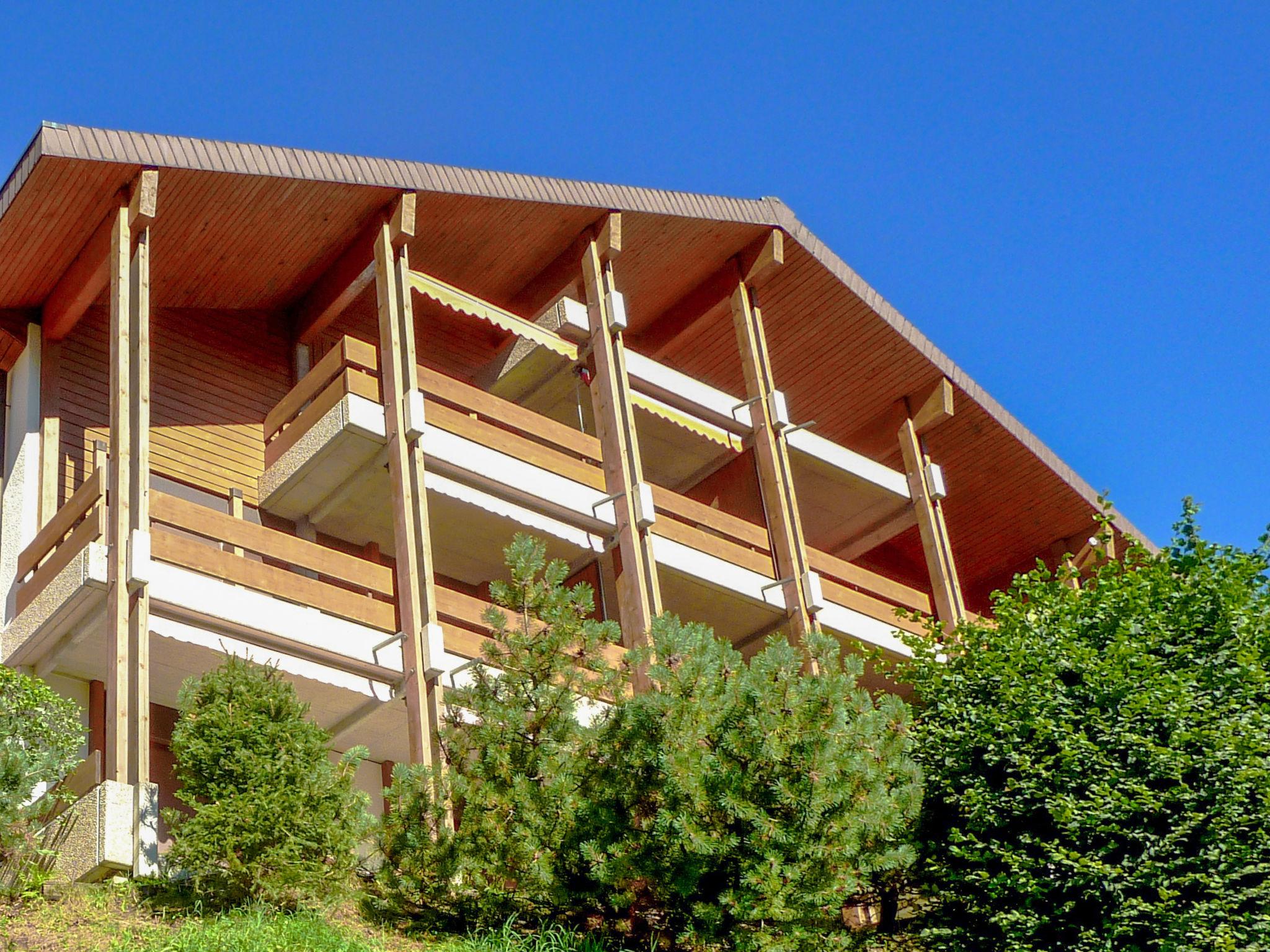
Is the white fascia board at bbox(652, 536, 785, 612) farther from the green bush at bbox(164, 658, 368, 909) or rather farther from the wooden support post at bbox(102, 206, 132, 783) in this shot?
the green bush at bbox(164, 658, 368, 909)

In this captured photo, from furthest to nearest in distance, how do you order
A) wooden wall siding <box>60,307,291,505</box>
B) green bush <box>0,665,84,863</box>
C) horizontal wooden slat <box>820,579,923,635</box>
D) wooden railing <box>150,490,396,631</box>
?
horizontal wooden slat <box>820,579,923,635</box> → wooden wall siding <box>60,307,291,505</box> → wooden railing <box>150,490,396,631</box> → green bush <box>0,665,84,863</box>

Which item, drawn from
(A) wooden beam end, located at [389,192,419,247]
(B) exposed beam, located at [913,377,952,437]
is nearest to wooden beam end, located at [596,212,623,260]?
(A) wooden beam end, located at [389,192,419,247]

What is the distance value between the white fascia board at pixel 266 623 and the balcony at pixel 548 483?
2348 millimetres

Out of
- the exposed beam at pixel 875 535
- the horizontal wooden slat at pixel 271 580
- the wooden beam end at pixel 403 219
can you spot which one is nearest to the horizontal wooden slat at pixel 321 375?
the wooden beam end at pixel 403 219

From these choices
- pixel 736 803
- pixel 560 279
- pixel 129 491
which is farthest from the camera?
pixel 560 279

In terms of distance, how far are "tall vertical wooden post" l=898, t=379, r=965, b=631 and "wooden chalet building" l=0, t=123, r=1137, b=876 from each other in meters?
0.07

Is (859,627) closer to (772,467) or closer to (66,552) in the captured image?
(772,467)

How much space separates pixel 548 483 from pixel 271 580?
4.19 meters

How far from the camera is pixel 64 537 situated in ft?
60.0

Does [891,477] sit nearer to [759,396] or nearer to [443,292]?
[759,396]

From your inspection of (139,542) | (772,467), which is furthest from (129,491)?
(772,467)

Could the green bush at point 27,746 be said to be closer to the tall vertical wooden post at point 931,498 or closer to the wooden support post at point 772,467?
the wooden support post at point 772,467

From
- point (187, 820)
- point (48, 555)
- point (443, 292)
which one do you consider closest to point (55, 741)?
point (187, 820)

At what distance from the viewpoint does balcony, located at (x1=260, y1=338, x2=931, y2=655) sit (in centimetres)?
1978
